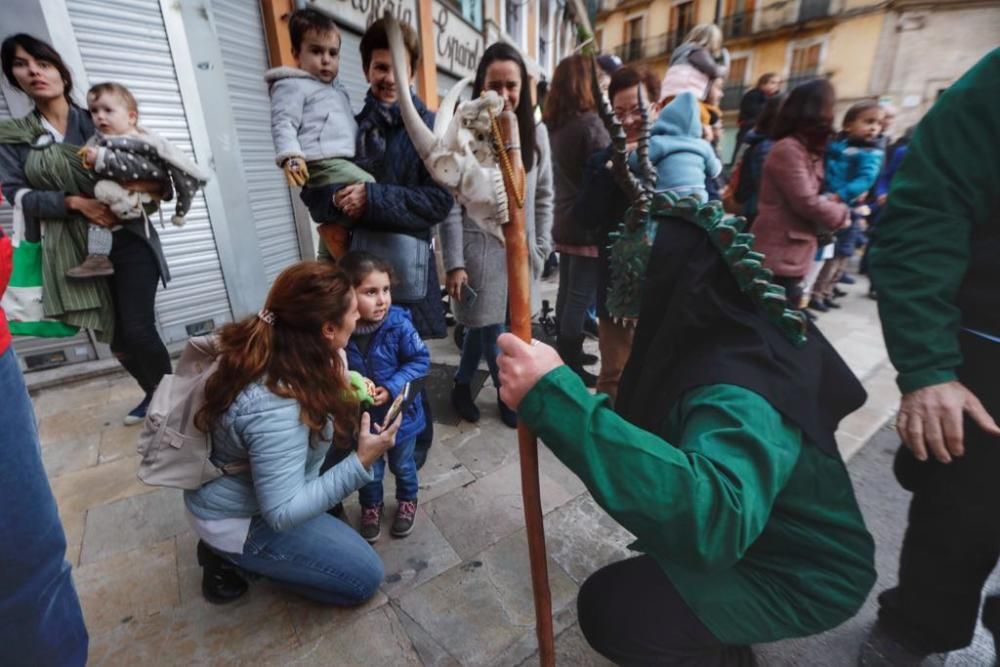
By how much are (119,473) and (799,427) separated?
11.1 feet

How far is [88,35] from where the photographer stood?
11.9ft

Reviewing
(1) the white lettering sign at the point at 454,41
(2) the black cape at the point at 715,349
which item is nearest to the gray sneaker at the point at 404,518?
(2) the black cape at the point at 715,349

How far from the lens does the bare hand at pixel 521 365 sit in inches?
40.3

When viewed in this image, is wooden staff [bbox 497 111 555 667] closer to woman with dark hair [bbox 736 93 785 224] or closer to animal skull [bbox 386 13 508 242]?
animal skull [bbox 386 13 508 242]

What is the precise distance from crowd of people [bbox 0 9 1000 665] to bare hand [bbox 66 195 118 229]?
12 millimetres

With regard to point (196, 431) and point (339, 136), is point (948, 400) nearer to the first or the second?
point (196, 431)

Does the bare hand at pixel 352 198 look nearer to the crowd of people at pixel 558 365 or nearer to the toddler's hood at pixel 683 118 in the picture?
the crowd of people at pixel 558 365

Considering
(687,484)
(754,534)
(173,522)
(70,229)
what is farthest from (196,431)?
(70,229)

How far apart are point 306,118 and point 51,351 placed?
3432 millimetres

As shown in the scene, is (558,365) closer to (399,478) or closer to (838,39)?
(399,478)

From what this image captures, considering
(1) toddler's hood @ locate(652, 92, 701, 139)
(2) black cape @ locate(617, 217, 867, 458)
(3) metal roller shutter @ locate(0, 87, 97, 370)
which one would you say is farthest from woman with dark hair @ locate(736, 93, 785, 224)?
(3) metal roller shutter @ locate(0, 87, 97, 370)

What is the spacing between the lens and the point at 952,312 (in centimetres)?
121

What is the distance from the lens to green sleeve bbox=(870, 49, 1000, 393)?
1.15 meters

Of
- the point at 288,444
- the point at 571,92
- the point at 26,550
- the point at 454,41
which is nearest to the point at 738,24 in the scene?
the point at 454,41
